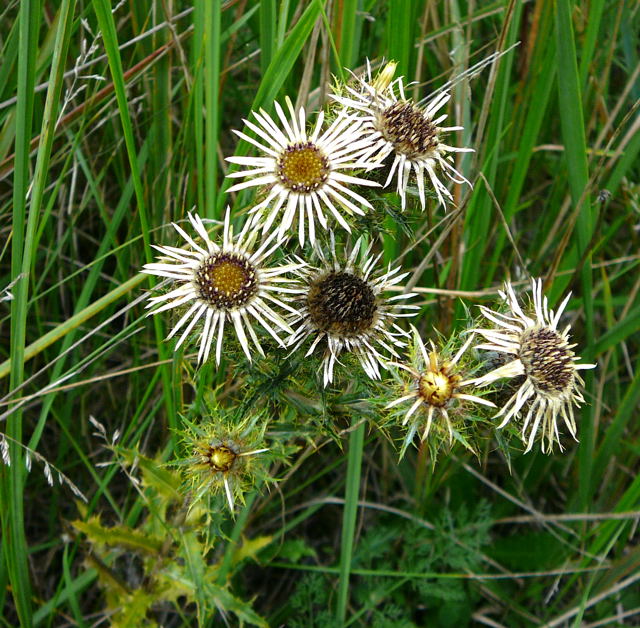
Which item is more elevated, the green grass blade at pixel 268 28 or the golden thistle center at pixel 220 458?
the green grass blade at pixel 268 28

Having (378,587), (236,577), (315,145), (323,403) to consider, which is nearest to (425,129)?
(315,145)

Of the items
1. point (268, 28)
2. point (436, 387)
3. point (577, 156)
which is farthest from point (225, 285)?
point (577, 156)

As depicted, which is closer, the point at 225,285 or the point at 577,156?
the point at 225,285

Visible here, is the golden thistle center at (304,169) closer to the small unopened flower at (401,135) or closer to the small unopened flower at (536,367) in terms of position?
the small unopened flower at (401,135)

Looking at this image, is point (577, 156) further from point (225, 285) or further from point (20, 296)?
point (20, 296)

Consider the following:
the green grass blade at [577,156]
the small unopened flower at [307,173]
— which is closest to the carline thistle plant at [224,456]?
the small unopened flower at [307,173]

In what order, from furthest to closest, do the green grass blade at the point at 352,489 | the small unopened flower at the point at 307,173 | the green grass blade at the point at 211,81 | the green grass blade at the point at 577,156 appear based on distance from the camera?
1. the green grass blade at the point at 352,489
2. the green grass blade at the point at 577,156
3. the green grass blade at the point at 211,81
4. the small unopened flower at the point at 307,173
